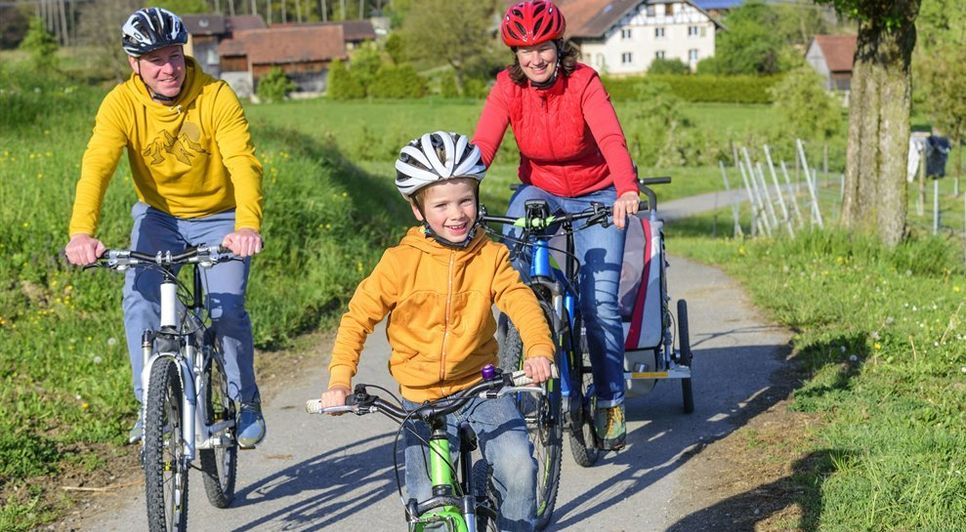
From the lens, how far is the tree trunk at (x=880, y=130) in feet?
46.3

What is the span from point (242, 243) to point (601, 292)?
195 centimetres

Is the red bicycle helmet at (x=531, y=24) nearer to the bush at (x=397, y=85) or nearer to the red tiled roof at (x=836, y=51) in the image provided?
the bush at (x=397, y=85)

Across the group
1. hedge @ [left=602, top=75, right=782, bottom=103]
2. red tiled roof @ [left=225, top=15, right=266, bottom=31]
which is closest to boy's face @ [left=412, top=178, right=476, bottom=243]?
hedge @ [left=602, top=75, right=782, bottom=103]

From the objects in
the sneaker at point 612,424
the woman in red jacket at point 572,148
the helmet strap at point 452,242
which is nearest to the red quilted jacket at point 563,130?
the woman in red jacket at point 572,148

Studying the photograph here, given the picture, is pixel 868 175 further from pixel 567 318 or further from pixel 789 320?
pixel 567 318

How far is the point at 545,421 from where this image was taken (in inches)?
234

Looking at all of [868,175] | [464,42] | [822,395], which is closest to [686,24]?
[464,42]

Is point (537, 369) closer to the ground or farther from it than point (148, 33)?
closer to the ground

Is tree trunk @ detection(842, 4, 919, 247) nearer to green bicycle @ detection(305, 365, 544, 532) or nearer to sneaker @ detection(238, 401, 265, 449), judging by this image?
sneaker @ detection(238, 401, 265, 449)

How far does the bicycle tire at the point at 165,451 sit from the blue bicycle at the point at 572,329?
141cm

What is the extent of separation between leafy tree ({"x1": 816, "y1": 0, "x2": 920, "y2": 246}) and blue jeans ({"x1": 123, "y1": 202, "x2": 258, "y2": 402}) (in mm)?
9292

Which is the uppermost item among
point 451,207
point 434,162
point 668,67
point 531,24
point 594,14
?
point 594,14

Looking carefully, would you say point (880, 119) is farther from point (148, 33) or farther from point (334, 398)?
point (334, 398)

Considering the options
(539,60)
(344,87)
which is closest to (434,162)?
(539,60)
